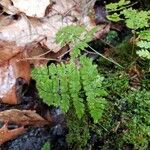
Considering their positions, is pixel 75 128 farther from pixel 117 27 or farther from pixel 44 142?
pixel 117 27

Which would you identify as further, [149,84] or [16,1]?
[16,1]

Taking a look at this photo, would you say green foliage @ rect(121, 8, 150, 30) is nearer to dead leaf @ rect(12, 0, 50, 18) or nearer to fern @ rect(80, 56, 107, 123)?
fern @ rect(80, 56, 107, 123)

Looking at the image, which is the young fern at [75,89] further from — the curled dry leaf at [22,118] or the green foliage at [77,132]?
the curled dry leaf at [22,118]

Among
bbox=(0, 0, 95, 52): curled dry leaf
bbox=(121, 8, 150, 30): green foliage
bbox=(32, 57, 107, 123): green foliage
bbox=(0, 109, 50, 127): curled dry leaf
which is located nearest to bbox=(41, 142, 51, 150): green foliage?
bbox=(0, 109, 50, 127): curled dry leaf

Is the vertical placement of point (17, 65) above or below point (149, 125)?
above

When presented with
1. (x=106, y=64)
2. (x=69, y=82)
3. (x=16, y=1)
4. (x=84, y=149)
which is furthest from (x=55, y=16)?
(x=84, y=149)

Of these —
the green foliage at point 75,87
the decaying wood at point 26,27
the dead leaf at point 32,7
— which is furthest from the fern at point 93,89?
the dead leaf at point 32,7
